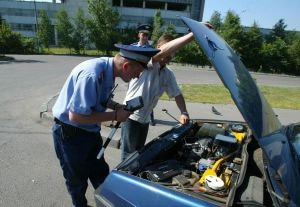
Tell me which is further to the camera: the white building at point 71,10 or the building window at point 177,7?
the building window at point 177,7

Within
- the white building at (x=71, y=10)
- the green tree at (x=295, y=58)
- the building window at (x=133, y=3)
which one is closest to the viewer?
the green tree at (x=295, y=58)

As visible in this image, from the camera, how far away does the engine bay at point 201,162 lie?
224 centimetres

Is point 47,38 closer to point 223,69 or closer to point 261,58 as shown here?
point 261,58

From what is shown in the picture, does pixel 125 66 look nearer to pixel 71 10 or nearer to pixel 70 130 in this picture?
pixel 70 130

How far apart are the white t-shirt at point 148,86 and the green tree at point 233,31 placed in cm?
2818

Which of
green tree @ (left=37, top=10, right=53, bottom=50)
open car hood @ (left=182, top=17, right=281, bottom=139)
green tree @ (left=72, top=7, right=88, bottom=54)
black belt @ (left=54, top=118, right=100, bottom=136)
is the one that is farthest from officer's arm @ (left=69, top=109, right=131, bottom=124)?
green tree @ (left=37, top=10, right=53, bottom=50)

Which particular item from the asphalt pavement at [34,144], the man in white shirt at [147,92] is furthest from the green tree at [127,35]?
the man in white shirt at [147,92]

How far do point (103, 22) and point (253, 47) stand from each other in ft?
59.8

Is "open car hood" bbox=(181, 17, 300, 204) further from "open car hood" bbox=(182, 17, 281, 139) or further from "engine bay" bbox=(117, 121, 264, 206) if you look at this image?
"engine bay" bbox=(117, 121, 264, 206)

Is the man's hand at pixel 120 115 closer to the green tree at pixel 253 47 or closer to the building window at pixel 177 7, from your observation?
the green tree at pixel 253 47

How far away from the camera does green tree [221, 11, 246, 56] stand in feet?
100

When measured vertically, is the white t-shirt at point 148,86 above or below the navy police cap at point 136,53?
below

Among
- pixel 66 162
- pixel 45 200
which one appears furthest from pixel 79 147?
pixel 45 200

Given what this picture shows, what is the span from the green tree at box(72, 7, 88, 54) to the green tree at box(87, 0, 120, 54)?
2.28m
